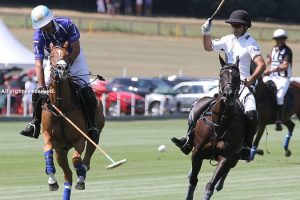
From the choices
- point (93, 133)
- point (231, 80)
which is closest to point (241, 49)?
point (231, 80)

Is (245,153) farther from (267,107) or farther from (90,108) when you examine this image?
(267,107)

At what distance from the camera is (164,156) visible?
22391 millimetres

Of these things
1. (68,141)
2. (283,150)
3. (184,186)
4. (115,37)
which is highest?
(68,141)

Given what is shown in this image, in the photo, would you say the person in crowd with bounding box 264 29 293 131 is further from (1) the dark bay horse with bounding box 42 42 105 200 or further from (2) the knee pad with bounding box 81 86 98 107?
(1) the dark bay horse with bounding box 42 42 105 200

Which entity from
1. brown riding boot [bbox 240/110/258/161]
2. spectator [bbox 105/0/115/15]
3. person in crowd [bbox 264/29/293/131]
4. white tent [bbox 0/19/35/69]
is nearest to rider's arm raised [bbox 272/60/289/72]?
person in crowd [bbox 264/29/293/131]

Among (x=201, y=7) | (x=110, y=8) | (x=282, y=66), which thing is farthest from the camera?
(x=201, y=7)

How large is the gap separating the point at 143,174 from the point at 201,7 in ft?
191

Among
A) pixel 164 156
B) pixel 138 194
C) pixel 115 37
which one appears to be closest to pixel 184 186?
pixel 138 194

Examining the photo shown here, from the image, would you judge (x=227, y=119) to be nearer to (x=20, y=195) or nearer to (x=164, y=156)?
(x=20, y=195)

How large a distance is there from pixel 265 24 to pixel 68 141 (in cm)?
Result: 5952

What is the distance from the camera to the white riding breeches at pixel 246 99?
1483 centimetres

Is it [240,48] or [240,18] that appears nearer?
[240,48]

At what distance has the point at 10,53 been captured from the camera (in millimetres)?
36094

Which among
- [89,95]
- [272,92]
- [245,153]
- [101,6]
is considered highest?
[89,95]
